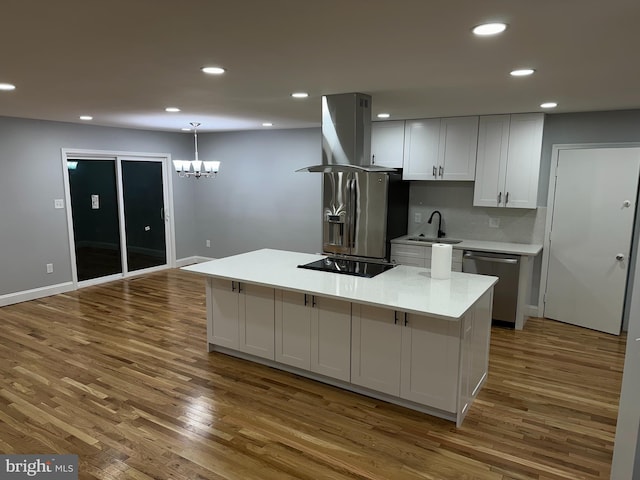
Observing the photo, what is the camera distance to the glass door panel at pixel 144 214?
22.4ft

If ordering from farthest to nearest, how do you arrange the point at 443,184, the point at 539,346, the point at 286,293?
1. the point at 443,184
2. the point at 539,346
3. the point at 286,293

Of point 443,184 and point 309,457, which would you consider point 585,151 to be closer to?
point 443,184

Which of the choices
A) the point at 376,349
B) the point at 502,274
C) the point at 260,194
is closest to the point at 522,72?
the point at 376,349

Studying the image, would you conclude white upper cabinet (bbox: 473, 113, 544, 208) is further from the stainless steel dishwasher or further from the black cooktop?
the black cooktop

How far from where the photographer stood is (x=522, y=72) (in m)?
2.73

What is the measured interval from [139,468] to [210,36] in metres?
2.35

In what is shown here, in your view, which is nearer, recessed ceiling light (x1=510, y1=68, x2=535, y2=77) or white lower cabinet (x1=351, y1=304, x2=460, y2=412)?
recessed ceiling light (x1=510, y1=68, x2=535, y2=77)

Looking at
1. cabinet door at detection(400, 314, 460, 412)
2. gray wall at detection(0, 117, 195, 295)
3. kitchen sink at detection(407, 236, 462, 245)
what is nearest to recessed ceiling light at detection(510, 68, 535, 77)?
cabinet door at detection(400, 314, 460, 412)

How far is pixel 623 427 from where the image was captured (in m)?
1.96

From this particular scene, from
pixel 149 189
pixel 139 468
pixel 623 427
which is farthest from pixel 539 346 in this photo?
pixel 149 189

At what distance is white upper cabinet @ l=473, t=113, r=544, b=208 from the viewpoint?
4.71m

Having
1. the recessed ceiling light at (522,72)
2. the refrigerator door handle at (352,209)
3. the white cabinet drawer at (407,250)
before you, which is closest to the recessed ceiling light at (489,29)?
the recessed ceiling light at (522,72)

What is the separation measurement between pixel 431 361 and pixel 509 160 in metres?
2.94

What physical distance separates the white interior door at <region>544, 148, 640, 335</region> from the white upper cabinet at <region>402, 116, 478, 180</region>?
967mm
